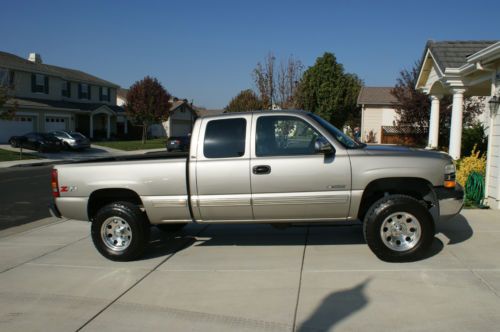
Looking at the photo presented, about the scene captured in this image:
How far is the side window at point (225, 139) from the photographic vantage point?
19.8 feet

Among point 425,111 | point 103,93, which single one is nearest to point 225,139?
point 425,111

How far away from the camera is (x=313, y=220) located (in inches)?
235

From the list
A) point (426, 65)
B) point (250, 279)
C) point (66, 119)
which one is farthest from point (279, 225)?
point (66, 119)

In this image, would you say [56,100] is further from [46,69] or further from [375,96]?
[375,96]

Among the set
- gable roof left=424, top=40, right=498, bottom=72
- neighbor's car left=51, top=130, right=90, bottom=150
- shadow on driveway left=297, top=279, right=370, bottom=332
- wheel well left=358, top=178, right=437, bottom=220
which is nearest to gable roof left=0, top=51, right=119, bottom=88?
neighbor's car left=51, top=130, right=90, bottom=150

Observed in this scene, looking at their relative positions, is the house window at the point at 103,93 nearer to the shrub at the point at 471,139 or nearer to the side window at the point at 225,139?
the shrub at the point at 471,139

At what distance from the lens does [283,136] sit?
6.13 metres

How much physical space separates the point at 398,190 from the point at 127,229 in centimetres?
359

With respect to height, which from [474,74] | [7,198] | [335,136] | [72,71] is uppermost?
[72,71]

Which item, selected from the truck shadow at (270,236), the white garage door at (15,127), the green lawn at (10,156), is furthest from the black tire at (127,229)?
the white garage door at (15,127)

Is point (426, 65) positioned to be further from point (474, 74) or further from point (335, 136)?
point (335, 136)

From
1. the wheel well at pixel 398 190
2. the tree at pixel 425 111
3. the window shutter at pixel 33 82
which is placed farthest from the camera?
the window shutter at pixel 33 82

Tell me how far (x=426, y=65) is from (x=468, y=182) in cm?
722

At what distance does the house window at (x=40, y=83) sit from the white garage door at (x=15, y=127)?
3.54 meters
